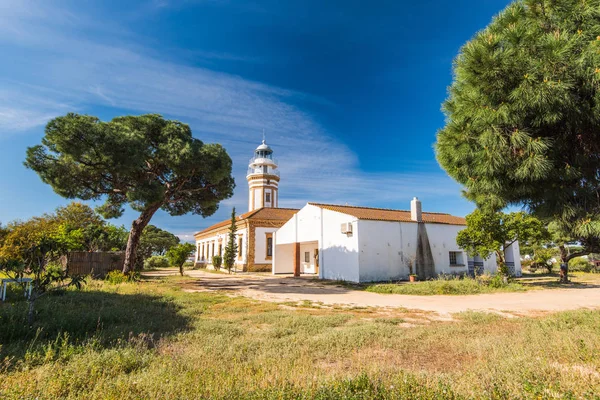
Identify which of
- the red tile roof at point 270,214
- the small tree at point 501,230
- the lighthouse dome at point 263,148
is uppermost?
the lighthouse dome at point 263,148

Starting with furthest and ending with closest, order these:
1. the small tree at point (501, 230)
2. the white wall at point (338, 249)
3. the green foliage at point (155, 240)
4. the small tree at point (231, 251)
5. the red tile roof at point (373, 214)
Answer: the green foliage at point (155, 240) < the small tree at point (231, 251) < the red tile roof at point (373, 214) < the white wall at point (338, 249) < the small tree at point (501, 230)

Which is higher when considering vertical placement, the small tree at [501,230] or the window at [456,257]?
the small tree at [501,230]

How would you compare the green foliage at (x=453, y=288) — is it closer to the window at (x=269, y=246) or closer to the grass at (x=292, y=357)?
the grass at (x=292, y=357)

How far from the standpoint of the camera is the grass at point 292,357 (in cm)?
306

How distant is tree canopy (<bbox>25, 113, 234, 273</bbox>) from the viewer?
13.7 metres

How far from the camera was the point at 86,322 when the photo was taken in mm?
6125

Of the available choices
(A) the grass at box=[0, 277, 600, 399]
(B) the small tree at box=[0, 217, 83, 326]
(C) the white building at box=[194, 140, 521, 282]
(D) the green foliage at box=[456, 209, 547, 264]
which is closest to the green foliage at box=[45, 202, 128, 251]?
(B) the small tree at box=[0, 217, 83, 326]

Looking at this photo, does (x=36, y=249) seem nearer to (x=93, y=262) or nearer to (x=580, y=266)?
(x=93, y=262)

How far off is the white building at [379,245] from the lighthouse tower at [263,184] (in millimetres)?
12823

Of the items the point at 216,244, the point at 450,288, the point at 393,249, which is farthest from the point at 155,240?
the point at 450,288

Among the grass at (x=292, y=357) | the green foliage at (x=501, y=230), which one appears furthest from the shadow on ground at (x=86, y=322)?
the green foliage at (x=501, y=230)

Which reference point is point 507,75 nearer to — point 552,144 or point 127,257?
point 552,144

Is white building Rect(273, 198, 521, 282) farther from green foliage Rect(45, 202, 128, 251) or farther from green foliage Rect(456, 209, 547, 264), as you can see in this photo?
green foliage Rect(45, 202, 128, 251)

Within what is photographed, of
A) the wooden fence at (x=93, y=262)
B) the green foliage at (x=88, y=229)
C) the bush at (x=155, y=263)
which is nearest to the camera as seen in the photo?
the wooden fence at (x=93, y=262)
